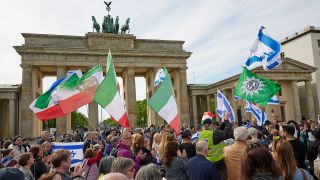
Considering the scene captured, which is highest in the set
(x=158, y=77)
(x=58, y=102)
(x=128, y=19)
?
(x=128, y=19)

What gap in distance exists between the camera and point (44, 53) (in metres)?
44.2

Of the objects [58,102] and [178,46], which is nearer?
[58,102]

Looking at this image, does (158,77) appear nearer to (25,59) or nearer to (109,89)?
(109,89)

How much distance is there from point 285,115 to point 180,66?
62.4 ft

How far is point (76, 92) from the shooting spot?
11.6 m

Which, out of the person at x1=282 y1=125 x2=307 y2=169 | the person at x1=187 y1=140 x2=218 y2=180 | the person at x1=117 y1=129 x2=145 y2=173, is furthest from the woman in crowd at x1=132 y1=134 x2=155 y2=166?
the person at x1=282 y1=125 x2=307 y2=169

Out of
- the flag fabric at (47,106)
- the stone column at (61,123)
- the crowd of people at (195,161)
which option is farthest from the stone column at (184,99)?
the crowd of people at (195,161)

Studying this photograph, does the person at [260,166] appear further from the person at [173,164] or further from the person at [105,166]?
the person at [105,166]

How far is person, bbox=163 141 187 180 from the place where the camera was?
610 cm

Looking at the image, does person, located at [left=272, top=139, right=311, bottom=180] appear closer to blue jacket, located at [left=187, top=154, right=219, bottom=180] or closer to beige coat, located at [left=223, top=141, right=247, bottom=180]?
beige coat, located at [left=223, top=141, right=247, bottom=180]

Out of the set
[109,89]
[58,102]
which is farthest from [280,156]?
[58,102]

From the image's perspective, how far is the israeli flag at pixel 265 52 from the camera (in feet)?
49.9

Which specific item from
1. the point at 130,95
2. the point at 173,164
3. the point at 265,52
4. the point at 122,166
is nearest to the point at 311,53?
the point at 130,95

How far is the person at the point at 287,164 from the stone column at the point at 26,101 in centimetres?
4272
